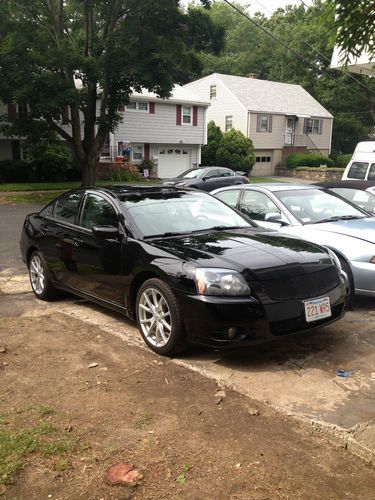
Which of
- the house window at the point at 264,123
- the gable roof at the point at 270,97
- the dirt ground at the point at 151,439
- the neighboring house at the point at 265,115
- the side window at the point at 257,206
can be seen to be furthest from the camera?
the gable roof at the point at 270,97

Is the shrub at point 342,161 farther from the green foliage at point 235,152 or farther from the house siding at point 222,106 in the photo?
the green foliage at point 235,152

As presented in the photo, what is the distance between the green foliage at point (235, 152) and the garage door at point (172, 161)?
2405 mm

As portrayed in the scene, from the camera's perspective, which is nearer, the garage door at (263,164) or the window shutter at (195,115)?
the window shutter at (195,115)

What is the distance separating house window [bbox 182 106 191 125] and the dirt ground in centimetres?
3183

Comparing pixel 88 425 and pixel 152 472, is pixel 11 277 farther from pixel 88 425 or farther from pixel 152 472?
pixel 152 472

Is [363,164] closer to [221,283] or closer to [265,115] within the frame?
[221,283]

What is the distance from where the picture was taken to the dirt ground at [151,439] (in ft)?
9.05

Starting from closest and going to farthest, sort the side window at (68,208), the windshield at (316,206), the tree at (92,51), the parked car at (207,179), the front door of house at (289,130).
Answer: the side window at (68,208) < the windshield at (316,206) < the tree at (92,51) < the parked car at (207,179) < the front door of house at (289,130)

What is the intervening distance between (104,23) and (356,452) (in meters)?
20.4

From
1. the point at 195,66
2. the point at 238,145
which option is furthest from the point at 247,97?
the point at 195,66

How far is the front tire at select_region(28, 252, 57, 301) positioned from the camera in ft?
21.3

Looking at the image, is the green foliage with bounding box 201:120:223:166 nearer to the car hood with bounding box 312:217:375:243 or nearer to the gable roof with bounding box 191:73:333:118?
the gable roof with bounding box 191:73:333:118

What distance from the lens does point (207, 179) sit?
21953mm

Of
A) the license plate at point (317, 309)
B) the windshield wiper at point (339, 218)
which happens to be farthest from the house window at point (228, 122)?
the license plate at point (317, 309)
